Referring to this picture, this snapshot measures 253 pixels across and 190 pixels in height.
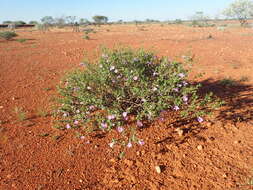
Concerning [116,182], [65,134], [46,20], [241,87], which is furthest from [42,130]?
[46,20]

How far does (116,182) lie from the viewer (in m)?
2.35

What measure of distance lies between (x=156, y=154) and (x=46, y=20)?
47776 millimetres

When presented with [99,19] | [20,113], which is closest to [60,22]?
[99,19]

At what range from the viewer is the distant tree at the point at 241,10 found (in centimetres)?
3215

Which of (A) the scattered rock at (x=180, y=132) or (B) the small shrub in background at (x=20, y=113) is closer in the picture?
(A) the scattered rock at (x=180, y=132)

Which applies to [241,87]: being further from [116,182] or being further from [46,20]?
[46,20]

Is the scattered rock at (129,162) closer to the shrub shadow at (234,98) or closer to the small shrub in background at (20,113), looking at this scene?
the shrub shadow at (234,98)

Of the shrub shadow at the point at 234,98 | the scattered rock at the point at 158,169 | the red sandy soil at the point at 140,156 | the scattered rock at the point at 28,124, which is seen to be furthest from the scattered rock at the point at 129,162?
the scattered rock at the point at 28,124

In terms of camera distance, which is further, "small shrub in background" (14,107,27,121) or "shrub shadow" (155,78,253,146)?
"small shrub in background" (14,107,27,121)

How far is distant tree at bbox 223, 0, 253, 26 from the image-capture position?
3215cm

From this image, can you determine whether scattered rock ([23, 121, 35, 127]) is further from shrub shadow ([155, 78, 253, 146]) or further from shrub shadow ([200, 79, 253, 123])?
shrub shadow ([200, 79, 253, 123])

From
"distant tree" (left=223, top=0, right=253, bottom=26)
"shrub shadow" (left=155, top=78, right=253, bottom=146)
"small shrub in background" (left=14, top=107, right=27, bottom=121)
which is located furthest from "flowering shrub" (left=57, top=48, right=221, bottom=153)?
"distant tree" (left=223, top=0, right=253, bottom=26)

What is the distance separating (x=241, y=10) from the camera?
3294 cm

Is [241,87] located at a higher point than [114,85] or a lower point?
lower
